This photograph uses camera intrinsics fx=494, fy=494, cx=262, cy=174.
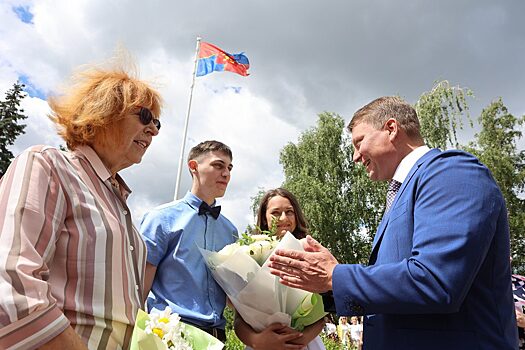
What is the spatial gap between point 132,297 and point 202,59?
17.5m

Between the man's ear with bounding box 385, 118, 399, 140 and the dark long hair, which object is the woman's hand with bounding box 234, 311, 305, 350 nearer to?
the man's ear with bounding box 385, 118, 399, 140

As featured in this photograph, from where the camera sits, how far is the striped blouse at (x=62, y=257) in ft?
5.07

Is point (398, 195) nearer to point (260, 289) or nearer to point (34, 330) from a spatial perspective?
point (260, 289)

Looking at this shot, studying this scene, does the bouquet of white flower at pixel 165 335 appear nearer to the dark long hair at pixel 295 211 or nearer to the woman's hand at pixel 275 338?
the woman's hand at pixel 275 338

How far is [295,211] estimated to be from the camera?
15.2ft

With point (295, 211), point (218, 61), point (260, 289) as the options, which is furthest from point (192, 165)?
point (218, 61)

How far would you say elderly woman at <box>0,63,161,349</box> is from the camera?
156 centimetres

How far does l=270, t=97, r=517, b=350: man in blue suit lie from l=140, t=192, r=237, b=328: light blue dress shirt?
3.71 ft

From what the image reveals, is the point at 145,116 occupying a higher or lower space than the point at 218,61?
lower

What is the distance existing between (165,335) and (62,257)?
1.58ft

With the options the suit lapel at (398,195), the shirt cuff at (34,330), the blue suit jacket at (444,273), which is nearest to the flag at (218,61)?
the suit lapel at (398,195)

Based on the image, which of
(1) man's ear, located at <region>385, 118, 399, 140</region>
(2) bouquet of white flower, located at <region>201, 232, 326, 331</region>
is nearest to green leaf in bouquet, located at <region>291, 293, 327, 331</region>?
(2) bouquet of white flower, located at <region>201, 232, 326, 331</region>

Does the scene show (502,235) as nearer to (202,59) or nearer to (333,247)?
(202,59)

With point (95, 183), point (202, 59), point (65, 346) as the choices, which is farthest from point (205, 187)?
point (202, 59)
